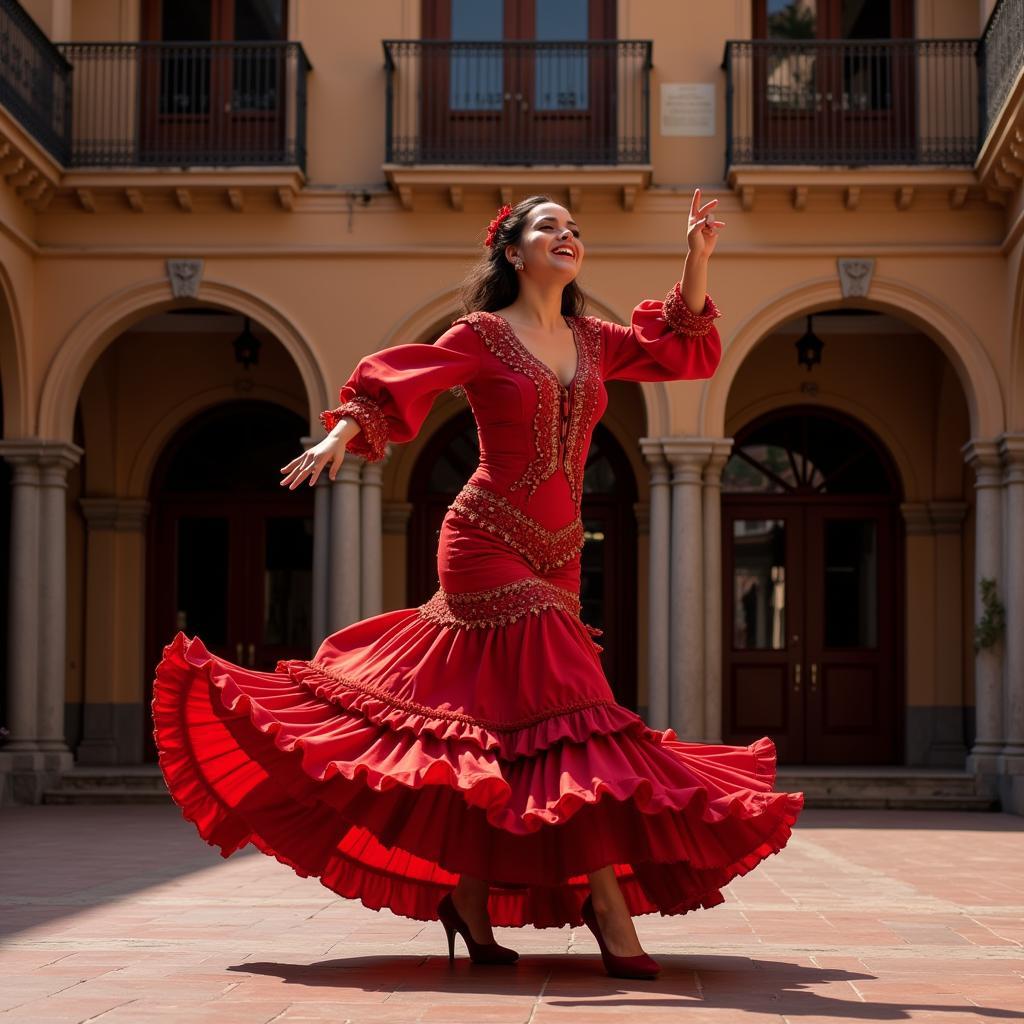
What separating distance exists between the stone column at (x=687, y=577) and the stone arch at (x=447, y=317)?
0.72 ft

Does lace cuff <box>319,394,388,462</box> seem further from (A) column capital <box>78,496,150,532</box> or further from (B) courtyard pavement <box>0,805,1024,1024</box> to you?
(A) column capital <box>78,496,150,532</box>

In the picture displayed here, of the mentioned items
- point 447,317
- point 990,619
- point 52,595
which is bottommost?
point 990,619

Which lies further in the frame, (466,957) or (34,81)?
(34,81)

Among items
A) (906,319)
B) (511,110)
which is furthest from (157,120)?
(906,319)

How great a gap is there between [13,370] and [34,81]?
7.91 feet

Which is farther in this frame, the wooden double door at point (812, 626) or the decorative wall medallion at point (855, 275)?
the wooden double door at point (812, 626)

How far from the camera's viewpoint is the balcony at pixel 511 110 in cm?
1524

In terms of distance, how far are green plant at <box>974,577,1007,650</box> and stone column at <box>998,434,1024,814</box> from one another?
9 cm

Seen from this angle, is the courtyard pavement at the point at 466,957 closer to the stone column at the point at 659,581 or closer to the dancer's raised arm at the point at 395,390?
the dancer's raised arm at the point at 395,390

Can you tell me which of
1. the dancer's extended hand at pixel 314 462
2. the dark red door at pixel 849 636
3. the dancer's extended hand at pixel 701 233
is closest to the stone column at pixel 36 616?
the dark red door at pixel 849 636

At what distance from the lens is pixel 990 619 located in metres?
15.0

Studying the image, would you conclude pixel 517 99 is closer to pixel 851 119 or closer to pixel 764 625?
pixel 851 119

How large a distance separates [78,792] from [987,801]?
24.9ft

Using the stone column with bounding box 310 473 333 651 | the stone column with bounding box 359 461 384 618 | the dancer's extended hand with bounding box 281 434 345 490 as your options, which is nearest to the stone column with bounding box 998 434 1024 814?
the stone column with bounding box 359 461 384 618
